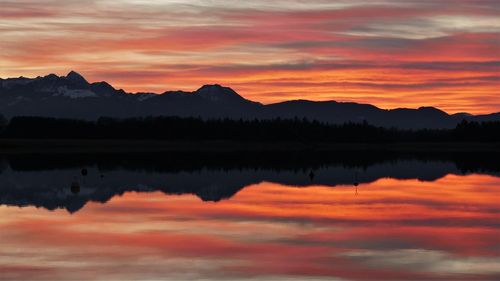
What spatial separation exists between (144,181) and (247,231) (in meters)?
34.4

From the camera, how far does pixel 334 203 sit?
50.0 m

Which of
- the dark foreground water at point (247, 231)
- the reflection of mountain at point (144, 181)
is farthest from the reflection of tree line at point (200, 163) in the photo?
the dark foreground water at point (247, 231)

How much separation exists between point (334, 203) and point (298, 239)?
17296 millimetres

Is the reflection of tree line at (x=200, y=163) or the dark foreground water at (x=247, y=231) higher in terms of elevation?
the reflection of tree line at (x=200, y=163)

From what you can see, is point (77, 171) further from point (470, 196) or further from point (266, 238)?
point (266, 238)

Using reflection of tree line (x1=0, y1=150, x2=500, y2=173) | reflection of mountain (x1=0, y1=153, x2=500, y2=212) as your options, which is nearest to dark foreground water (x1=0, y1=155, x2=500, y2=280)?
reflection of mountain (x1=0, y1=153, x2=500, y2=212)

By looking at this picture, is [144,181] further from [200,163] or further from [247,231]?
[200,163]

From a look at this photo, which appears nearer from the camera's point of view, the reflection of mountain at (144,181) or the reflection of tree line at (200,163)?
the reflection of mountain at (144,181)

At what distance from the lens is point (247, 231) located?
1393 inches

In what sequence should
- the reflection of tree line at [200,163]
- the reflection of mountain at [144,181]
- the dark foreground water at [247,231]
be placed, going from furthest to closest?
the reflection of tree line at [200,163] < the reflection of mountain at [144,181] < the dark foreground water at [247,231]

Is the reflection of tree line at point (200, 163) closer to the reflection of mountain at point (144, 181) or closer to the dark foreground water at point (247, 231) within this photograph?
the reflection of mountain at point (144, 181)

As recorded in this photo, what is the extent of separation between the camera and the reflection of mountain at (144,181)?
174 ft

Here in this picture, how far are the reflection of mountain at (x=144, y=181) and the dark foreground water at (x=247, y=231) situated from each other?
0.19m

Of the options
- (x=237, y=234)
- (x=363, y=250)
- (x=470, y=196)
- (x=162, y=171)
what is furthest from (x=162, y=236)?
(x=162, y=171)
